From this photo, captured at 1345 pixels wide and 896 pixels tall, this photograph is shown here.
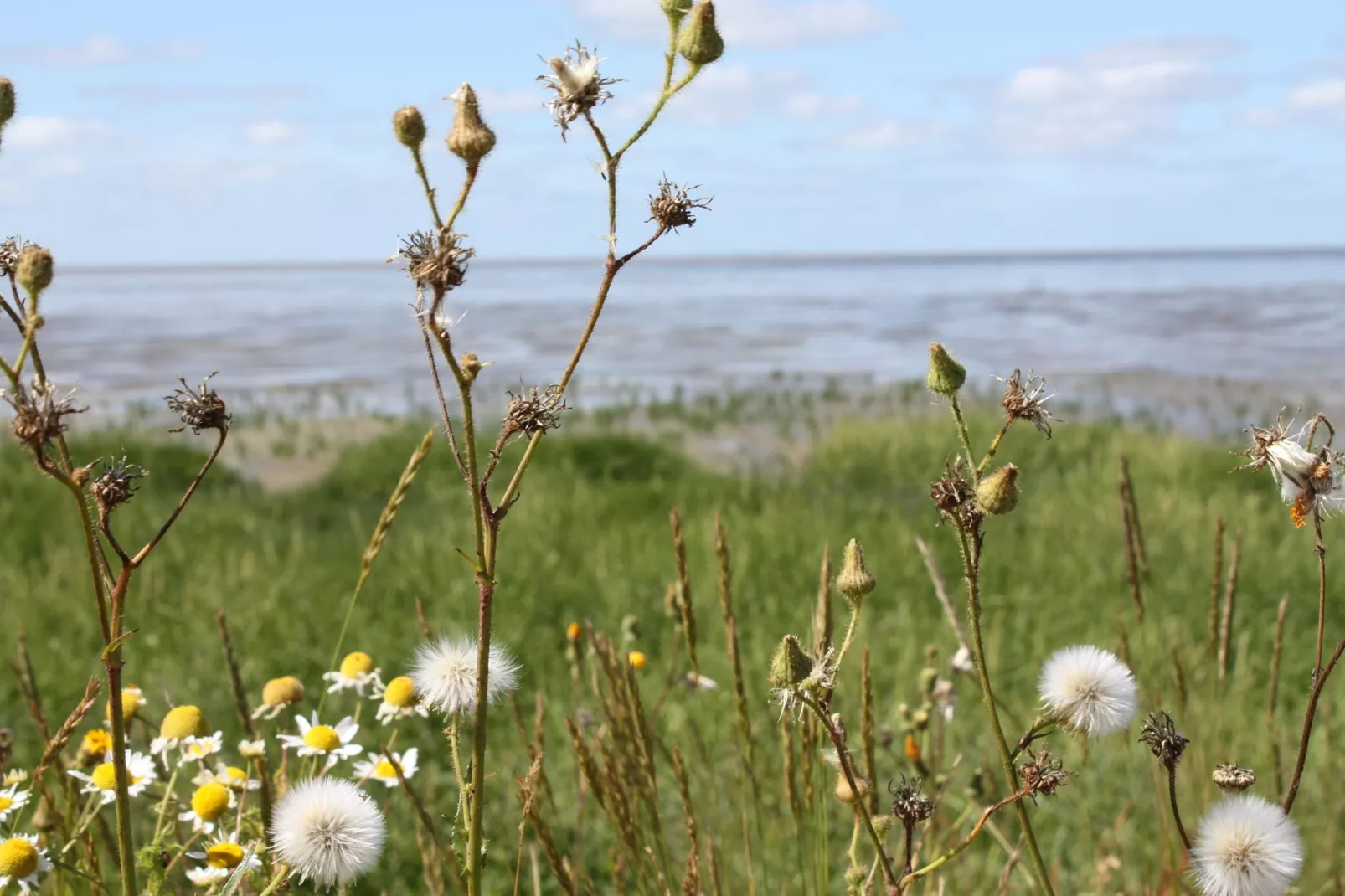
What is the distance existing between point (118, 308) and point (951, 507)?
4769cm

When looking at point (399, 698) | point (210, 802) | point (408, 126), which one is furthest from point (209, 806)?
point (408, 126)

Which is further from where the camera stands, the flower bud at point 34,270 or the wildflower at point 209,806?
the wildflower at point 209,806

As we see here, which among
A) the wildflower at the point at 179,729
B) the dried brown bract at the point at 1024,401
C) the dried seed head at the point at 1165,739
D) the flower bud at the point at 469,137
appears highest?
the flower bud at the point at 469,137

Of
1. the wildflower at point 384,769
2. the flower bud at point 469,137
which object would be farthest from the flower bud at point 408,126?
the wildflower at point 384,769

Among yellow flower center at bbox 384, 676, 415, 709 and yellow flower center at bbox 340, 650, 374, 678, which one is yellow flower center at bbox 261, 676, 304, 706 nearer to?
yellow flower center at bbox 340, 650, 374, 678

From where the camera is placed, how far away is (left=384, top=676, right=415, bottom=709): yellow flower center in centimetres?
145

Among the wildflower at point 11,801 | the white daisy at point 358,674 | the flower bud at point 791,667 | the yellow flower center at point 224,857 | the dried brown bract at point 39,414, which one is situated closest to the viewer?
the dried brown bract at point 39,414

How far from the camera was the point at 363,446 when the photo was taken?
32.9 ft

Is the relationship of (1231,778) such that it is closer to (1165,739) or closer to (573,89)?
(1165,739)

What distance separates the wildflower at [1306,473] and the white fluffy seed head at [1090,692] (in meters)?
0.22

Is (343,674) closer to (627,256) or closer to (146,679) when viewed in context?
(627,256)

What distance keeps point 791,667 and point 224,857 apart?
2.33 feet

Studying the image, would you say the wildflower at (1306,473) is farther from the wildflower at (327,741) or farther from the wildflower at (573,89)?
the wildflower at (327,741)

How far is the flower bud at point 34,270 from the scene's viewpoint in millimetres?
850
